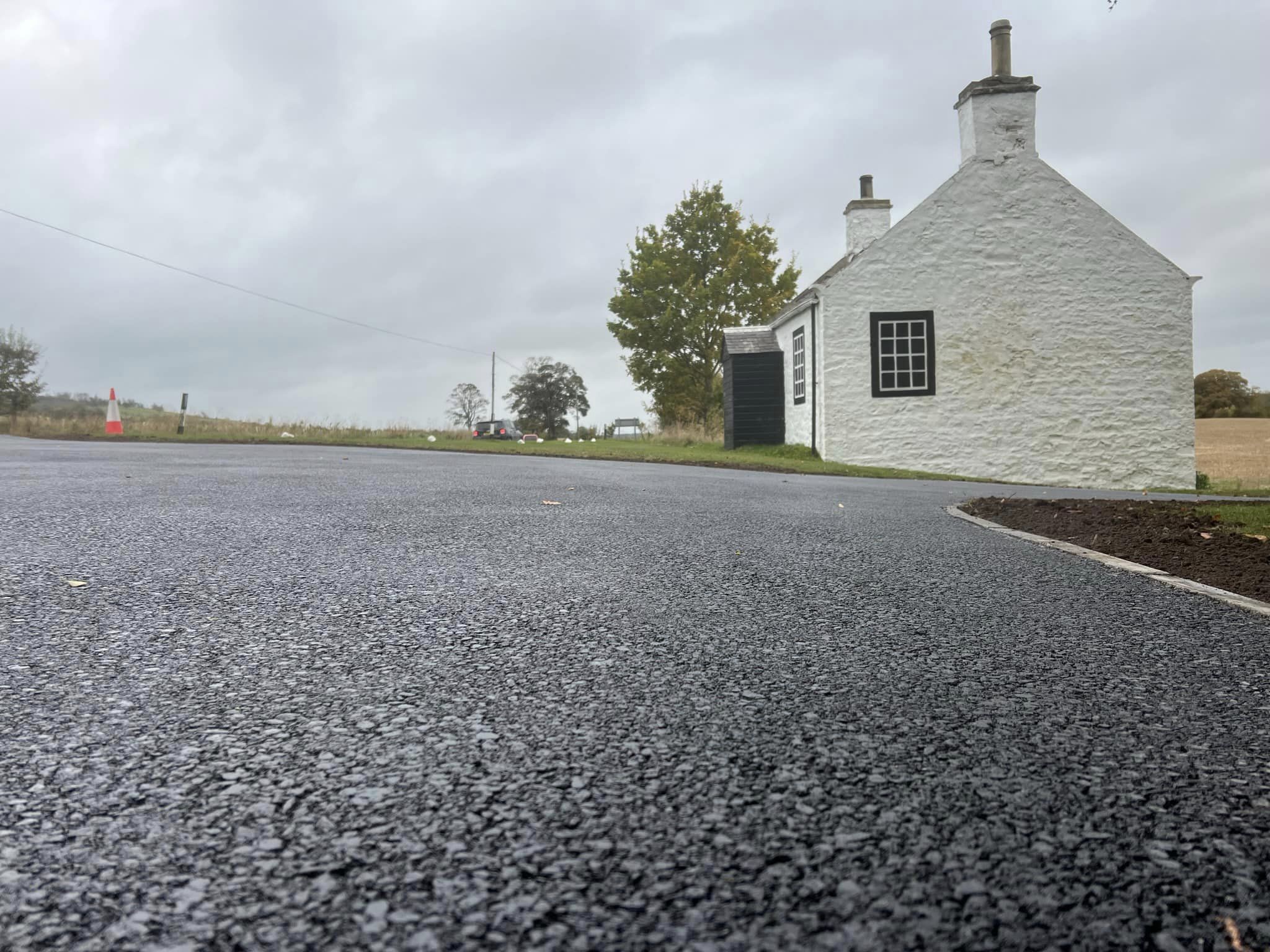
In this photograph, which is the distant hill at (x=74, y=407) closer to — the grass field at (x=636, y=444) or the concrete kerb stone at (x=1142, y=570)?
the grass field at (x=636, y=444)

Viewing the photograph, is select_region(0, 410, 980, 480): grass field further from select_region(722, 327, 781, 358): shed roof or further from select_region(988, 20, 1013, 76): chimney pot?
select_region(988, 20, 1013, 76): chimney pot

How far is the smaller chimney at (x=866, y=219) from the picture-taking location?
23.1m

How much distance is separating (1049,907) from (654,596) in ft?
8.33

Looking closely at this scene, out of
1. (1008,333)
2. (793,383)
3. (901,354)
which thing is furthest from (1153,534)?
(793,383)

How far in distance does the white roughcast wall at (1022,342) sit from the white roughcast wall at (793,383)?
1.47 metres

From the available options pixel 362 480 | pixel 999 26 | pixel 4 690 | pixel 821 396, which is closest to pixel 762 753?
pixel 4 690

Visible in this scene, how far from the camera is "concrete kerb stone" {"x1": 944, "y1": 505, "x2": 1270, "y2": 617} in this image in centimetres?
406

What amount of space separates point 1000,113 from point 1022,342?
4.70 meters

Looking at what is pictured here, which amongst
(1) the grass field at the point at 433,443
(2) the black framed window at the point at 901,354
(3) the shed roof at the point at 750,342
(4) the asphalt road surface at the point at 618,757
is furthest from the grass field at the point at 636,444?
(4) the asphalt road surface at the point at 618,757

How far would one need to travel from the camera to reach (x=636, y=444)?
2736 centimetres

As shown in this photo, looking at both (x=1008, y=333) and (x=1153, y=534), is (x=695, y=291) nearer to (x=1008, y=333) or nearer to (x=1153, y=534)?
(x=1008, y=333)

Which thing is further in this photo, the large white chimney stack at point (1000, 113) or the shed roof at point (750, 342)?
the shed roof at point (750, 342)

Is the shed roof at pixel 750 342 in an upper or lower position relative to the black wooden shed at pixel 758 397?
upper

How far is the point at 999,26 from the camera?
18219mm
